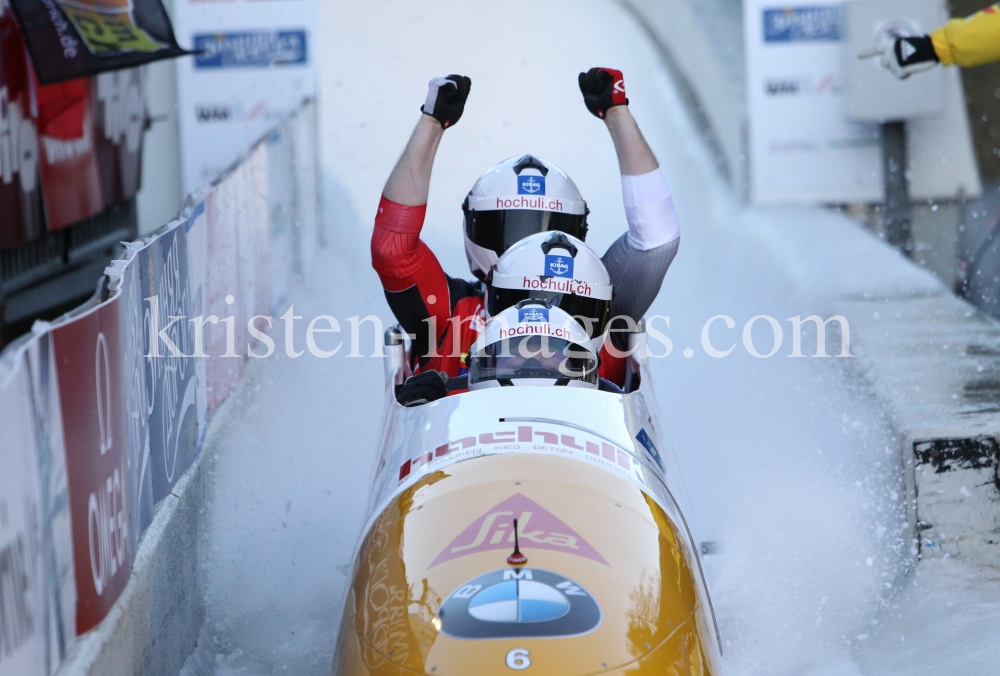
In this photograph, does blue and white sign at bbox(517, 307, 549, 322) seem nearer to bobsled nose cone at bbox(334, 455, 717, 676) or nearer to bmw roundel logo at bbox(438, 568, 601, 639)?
bobsled nose cone at bbox(334, 455, 717, 676)

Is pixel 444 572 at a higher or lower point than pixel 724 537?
higher

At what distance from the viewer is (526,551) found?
1.89 metres

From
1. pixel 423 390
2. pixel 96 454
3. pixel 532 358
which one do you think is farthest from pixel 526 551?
pixel 96 454

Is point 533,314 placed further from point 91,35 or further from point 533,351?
point 91,35

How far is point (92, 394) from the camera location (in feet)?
6.83

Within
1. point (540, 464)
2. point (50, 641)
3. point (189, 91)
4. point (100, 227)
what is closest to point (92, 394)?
point (50, 641)

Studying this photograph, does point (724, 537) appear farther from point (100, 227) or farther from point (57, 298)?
point (100, 227)

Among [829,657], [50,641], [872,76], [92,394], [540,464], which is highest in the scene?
[872,76]

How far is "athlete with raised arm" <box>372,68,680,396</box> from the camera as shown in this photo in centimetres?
327

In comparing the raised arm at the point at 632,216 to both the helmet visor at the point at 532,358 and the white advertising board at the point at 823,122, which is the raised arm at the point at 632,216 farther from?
the white advertising board at the point at 823,122

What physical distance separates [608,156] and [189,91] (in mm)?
3736

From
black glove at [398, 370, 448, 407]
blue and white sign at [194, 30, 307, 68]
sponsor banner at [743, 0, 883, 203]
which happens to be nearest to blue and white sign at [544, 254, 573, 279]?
black glove at [398, 370, 448, 407]

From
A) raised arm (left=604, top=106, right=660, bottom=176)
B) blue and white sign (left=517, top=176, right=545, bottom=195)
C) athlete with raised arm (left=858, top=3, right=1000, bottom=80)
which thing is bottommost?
blue and white sign (left=517, top=176, right=545, bottom=195)

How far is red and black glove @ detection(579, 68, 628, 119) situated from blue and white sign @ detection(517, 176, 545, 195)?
0.98ft
